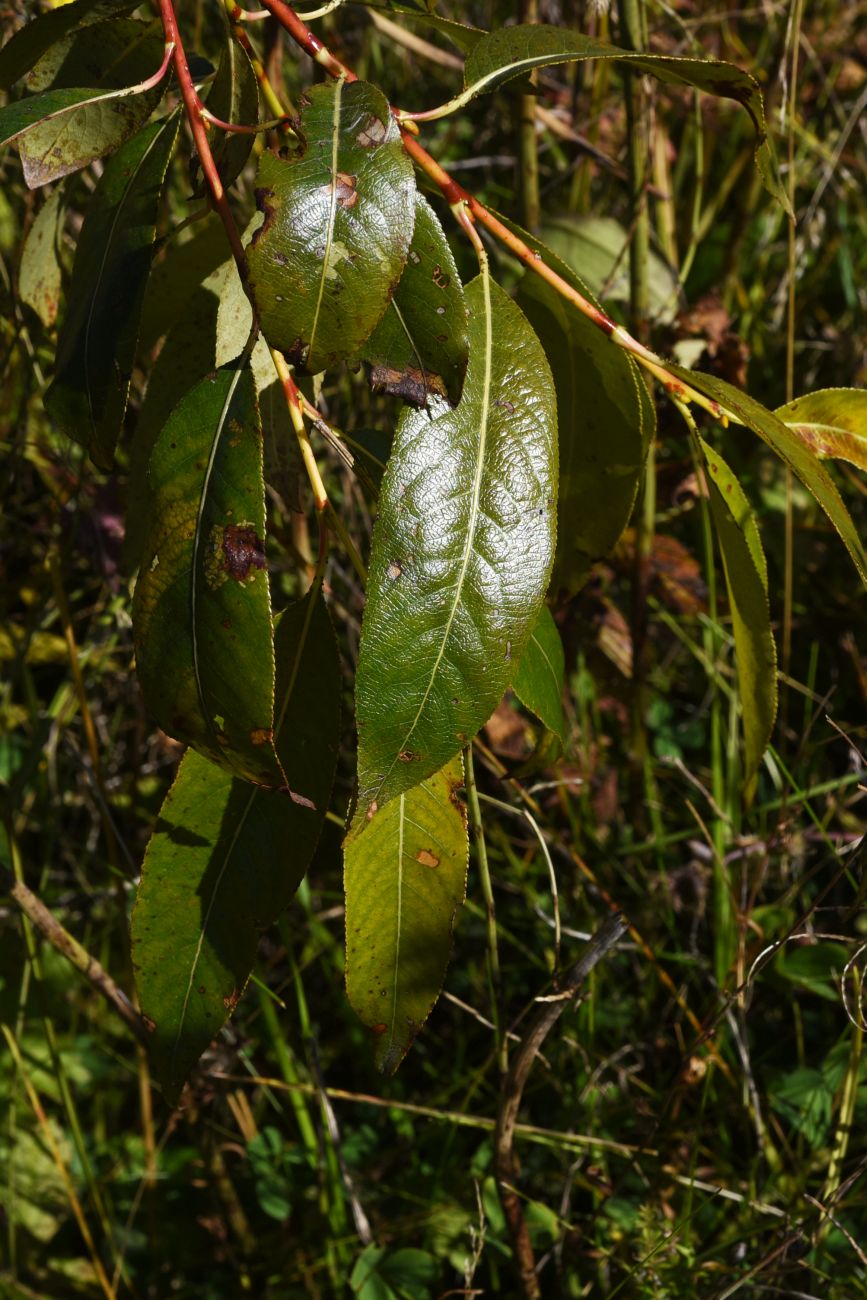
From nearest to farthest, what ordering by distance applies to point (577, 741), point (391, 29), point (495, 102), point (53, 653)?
point (391, 29) → point (577, 741) → point (53, 653) → point (495, 102)

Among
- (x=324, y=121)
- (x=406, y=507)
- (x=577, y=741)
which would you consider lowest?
(x=577, y=741)

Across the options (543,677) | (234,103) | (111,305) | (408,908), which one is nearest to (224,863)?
(408,908)

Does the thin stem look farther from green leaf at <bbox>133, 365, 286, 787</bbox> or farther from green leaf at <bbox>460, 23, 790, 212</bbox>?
green leaf at <bbox>460, 23, 790, 212</bbox>

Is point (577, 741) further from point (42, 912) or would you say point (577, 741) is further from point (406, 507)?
point (406, 507)

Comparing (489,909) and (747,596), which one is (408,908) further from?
(747,596)

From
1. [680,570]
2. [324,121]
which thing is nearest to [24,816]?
[680,570]

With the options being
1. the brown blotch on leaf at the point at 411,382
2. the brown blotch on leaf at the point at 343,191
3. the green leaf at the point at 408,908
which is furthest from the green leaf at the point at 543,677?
the brown blotch on leaf at the point at 343,191
